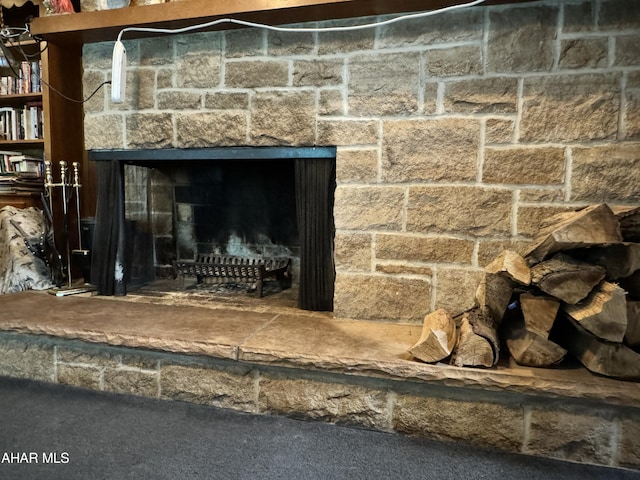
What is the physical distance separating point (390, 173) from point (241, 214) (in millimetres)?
996

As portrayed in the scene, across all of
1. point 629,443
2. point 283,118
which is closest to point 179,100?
point 283,118

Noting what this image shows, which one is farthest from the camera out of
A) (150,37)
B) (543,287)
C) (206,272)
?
(206,272)

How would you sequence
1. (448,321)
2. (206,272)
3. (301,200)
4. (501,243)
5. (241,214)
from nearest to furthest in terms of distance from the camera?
(448,321) < (501,243) < (301,200) < (206,272) < (241,214)

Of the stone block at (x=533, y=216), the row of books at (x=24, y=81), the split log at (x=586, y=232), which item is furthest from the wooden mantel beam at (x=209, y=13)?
the row of books at (x=24, y=81)

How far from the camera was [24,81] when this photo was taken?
2.90 meters

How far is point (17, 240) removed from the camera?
2.31 m

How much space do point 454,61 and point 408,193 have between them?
54 cm

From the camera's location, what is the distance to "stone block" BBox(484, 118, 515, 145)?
5.24 feet

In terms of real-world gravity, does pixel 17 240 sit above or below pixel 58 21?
below

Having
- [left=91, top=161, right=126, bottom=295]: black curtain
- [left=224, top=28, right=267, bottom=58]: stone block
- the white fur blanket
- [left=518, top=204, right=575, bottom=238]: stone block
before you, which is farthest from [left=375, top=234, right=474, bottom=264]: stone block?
the white fur blanket

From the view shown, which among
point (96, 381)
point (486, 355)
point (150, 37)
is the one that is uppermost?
point (150, 37)

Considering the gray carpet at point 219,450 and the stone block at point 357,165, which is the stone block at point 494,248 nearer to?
the stone block at point 357,165

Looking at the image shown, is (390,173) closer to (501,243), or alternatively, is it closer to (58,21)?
(501,243)

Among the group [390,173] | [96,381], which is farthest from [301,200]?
[96,381]
